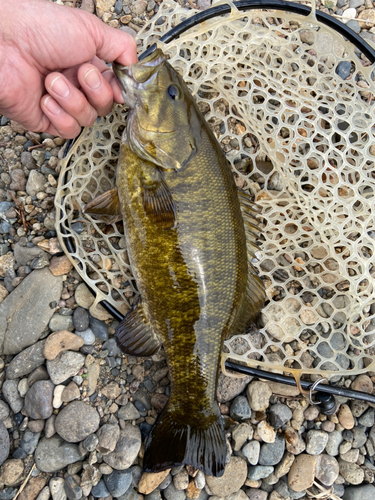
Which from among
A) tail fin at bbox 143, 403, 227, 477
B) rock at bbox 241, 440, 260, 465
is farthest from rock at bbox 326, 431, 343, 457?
tail fin at bbox 143, 403, 227, 477

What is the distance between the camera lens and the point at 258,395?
366 cm

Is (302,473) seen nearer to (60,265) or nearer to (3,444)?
(3,444)

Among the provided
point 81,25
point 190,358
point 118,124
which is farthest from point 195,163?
point 190,358

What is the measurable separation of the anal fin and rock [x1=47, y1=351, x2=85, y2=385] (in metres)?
0.53

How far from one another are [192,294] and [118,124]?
1714mm

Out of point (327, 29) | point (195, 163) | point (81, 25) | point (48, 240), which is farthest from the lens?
point (48, 240)

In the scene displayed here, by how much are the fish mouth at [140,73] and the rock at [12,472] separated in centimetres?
321

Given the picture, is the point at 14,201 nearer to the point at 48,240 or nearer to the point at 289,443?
the point at 48,240

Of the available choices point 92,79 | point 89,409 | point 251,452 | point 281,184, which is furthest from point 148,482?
point 92,79

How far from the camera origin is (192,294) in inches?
121

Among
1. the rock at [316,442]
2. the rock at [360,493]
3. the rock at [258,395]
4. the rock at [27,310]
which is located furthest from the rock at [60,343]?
the rock at [360,493]

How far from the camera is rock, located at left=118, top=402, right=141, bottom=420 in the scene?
3535 mm

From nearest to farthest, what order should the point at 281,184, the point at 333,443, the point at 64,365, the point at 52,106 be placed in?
the point at 52,106 < the point at 64,365 < the point at 333,443 < the point at 281,184

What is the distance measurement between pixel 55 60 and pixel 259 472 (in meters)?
3.94
